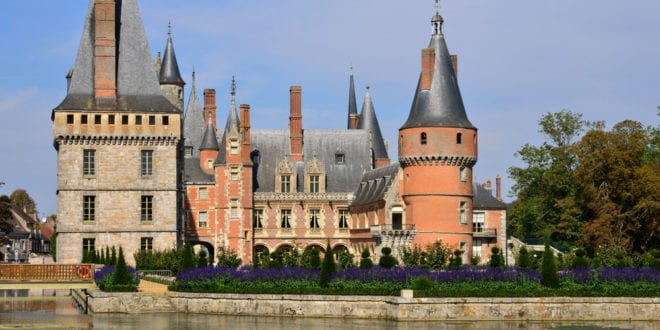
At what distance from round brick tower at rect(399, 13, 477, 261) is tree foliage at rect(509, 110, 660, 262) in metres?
4.92

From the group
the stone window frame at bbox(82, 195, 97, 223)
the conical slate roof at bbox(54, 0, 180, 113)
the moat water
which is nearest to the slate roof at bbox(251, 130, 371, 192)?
the conical slate roof at bbox(54, 0, 180, 113)

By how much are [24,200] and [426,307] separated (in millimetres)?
109765

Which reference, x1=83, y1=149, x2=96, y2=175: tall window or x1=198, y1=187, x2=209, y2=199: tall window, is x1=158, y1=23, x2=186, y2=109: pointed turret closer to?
x1=198, y1=187, x2=209, y2=199: tall window

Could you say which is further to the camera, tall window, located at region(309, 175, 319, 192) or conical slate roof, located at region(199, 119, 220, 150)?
conical slate roof, located at region(199, 119, 220, 150)

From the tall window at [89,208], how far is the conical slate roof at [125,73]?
4.37m

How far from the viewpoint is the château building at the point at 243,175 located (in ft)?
190

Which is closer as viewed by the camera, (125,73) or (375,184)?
(125,73)

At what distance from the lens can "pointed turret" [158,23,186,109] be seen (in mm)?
80875

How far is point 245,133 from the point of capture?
7250 cm

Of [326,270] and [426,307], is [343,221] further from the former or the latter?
[426,307]

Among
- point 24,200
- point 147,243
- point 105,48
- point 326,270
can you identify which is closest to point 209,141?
point 105,48

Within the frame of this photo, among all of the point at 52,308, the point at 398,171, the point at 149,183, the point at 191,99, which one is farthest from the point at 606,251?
the point at 191,99

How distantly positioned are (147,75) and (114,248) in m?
9.57

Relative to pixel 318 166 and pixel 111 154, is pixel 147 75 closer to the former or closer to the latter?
pixel 111 154
